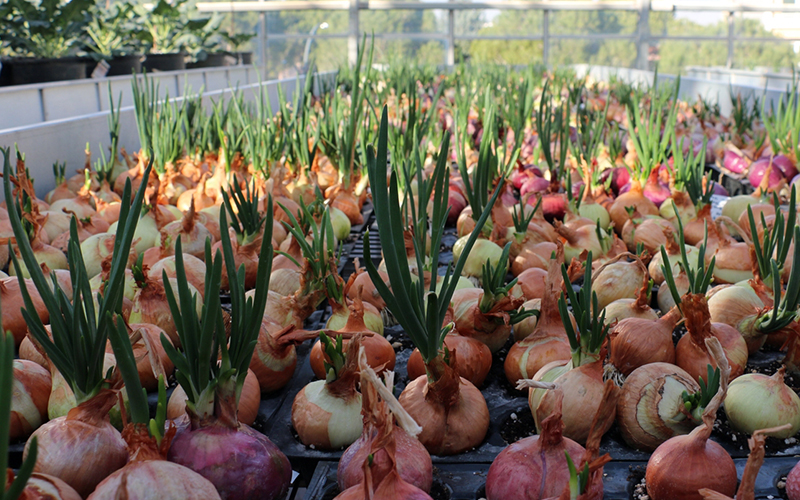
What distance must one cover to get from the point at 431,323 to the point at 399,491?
25cm

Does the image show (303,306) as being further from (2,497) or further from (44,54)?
(44,54)

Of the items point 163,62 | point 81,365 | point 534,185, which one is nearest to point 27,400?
point 81,365

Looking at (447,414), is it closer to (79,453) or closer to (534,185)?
(79,453)

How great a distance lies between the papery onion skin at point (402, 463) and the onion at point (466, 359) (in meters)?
0.27

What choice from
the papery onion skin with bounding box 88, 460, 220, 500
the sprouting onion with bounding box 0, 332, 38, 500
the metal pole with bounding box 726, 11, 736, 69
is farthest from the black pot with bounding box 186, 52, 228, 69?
the metal pole with bounding box 726, 11, 736, 69

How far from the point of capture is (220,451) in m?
0.74

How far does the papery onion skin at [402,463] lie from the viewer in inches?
29.5

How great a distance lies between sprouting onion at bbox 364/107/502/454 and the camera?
2.48ft

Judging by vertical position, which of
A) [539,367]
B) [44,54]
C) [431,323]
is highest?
[44,54]

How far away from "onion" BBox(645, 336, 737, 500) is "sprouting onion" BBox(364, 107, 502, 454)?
261 mm

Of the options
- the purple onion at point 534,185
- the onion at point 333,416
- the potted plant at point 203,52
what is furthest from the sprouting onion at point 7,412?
the potted plant at point 203,52

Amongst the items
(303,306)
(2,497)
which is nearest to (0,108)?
(303,306)

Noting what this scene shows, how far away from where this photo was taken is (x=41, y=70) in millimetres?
4188

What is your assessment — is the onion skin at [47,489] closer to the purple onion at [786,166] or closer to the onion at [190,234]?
the onion at [190,234]
